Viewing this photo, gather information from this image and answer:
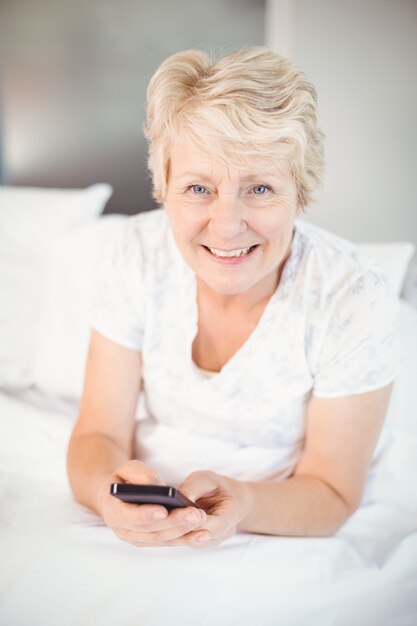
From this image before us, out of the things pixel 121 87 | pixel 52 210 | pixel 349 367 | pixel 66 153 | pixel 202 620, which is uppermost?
pixel 121 87

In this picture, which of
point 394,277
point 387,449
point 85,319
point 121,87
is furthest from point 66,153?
point 387,449

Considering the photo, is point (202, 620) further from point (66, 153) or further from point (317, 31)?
point (66, 153)

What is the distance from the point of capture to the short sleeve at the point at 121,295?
1.17 metres

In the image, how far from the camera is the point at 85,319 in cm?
160

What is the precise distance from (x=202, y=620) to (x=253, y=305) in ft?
1.65

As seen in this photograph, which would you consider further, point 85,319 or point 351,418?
point 85,319

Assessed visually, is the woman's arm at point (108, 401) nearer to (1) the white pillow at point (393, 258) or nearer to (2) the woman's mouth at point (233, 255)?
(2) the woman's mouth at point (233, 255)

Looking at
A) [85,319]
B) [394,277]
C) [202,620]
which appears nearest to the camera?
[202,620]

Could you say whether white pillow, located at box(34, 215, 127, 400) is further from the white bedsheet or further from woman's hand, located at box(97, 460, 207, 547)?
woman's hand, located at box(97, 460, 207, 547)

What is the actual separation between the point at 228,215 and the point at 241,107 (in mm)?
146

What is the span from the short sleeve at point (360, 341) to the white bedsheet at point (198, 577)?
0.24m

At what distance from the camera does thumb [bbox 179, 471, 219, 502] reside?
2.93 feet

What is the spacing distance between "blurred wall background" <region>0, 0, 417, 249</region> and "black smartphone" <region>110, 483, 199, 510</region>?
Result: 115 cm

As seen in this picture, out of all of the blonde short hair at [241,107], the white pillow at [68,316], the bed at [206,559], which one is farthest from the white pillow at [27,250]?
the blonde short hair at [241,107]
